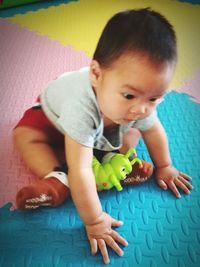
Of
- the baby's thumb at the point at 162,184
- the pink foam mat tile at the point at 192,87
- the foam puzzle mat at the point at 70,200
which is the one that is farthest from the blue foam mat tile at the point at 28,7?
the baby's thumb at the point at 162,184

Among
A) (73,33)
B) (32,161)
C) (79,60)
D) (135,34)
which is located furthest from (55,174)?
(73,33)

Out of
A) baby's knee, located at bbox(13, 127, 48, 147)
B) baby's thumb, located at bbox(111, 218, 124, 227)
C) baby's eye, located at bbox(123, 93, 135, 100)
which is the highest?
baby's eye, located at bbox(123, 93, 135, 100)

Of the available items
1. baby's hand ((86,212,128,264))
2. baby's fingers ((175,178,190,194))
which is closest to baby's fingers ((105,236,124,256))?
baby's hand ((86,212,128,264))

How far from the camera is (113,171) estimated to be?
0.71 metres

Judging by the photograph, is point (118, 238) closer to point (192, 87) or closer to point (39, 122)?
point (39, 122)

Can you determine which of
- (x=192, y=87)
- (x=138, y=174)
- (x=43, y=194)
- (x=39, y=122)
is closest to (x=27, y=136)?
(x=39, y=122)

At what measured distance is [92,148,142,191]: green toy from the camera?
0.70 meters

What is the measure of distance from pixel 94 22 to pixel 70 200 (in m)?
0.99

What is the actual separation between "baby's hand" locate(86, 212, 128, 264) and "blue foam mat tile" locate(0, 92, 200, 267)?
2 centimetres

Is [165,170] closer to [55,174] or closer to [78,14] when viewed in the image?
[55,174]

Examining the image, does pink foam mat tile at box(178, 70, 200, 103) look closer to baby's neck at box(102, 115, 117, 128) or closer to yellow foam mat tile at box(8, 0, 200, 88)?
yellow foam mat tile at box(8, 0, 200, 88)

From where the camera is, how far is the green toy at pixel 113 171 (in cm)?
70

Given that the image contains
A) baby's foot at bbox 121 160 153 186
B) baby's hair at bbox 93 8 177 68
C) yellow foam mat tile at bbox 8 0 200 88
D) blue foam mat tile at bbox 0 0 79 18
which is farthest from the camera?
blue foam mat tile at bbox 0 0 79 18

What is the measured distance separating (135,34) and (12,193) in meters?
0.45
